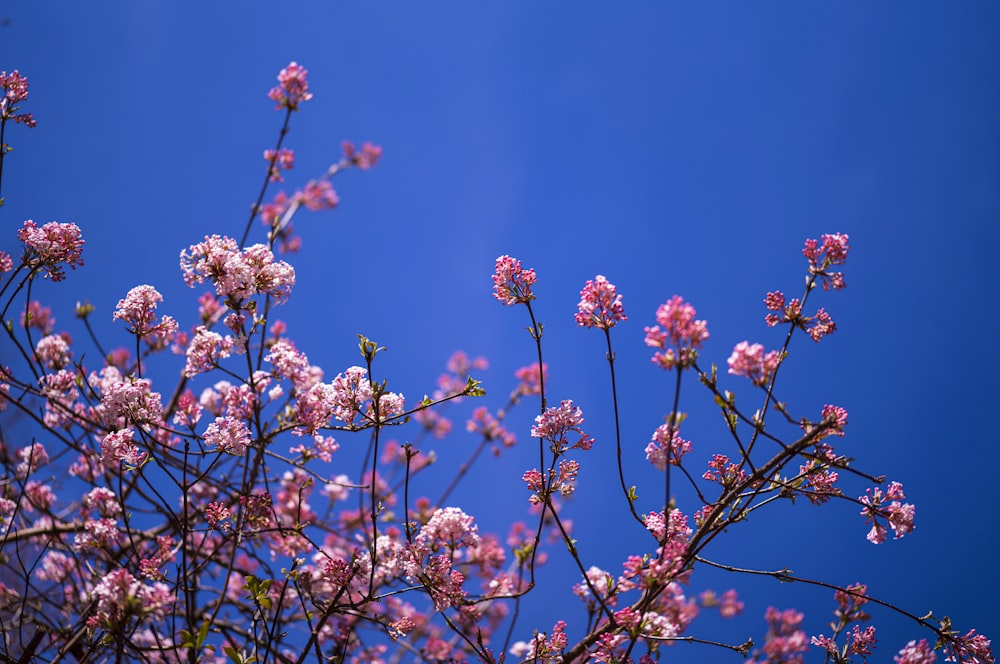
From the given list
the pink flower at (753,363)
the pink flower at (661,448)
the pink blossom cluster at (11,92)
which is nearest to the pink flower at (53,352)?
the pink blossom cluster at (11,92)

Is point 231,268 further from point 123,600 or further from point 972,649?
point 972,649

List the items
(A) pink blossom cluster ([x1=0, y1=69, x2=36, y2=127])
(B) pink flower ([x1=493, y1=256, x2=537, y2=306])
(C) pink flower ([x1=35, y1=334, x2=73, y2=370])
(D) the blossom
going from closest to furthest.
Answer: (D) the blossom < (B) pink flower ([x1=493, y1=256, x2=537, y2=306]) < (A) pink blossom cluster ([x1=0, y1=69, x2=36, y2=127]) < (C) pink flower ([x1=35, y1=334, x2=73, y2=370])

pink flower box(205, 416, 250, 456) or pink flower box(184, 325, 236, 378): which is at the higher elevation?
pink flower box(184, 325, 236, 378)

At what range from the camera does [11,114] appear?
2.26 m

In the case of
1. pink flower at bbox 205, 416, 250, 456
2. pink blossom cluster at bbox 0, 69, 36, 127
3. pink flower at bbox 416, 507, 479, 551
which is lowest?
pink flower at bbox 416, 507, 479, 551

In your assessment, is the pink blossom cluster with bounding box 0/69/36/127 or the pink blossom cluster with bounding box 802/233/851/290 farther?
the pink blossom cluster with bounding box 0/69/36/127

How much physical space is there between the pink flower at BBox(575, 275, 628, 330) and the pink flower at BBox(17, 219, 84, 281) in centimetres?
167

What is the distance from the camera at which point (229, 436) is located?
6.36 ft

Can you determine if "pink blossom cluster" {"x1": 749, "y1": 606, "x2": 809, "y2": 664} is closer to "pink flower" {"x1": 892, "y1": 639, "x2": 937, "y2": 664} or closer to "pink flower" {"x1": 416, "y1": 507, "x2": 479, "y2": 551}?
"pink flower" {"x1": 892, "y1": 639, "x2": 937, "y2": 664}

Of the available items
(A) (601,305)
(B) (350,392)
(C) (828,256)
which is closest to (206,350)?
(B) (350,392)

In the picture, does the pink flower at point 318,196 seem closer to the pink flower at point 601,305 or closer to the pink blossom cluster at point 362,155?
the pink blossom cluster at point 362,155

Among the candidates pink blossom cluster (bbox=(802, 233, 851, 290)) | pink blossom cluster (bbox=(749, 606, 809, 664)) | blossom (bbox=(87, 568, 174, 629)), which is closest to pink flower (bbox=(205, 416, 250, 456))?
blossom (bbox=(87, 568, 174, 629))

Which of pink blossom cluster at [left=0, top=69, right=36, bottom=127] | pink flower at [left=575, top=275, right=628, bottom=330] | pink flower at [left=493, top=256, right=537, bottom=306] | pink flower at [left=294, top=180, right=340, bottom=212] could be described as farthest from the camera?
pink flower at [left=294, top=180, right=340, bottom=212]

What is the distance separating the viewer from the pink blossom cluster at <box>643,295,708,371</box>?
1.49m
